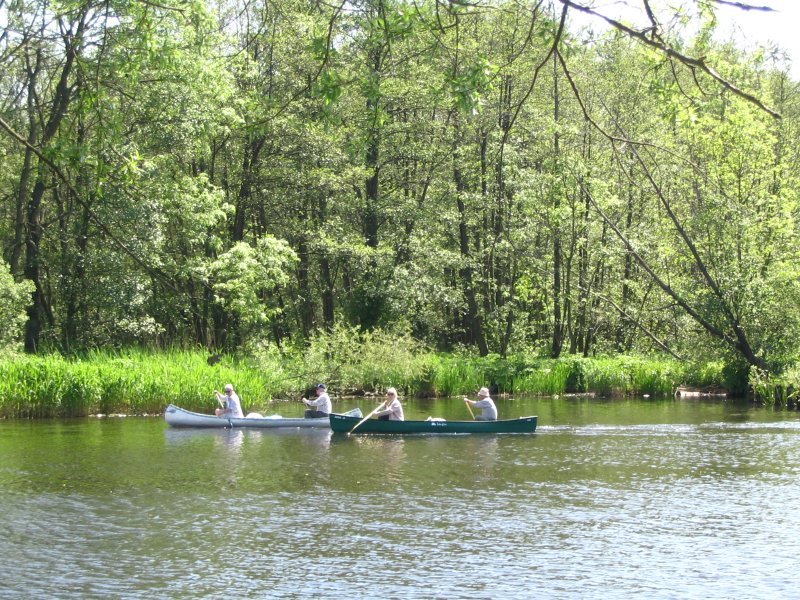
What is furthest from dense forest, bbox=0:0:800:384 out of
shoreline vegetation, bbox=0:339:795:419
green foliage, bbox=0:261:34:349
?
shoreline vegetation, bbox=0:339:795:419

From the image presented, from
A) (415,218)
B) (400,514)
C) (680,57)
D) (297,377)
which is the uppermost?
(415,218)

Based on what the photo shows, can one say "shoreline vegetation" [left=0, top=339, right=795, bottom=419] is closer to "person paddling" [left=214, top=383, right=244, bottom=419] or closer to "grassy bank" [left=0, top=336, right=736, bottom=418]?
"grassy bank" [left=0, top=336, right=736, bottom=418]

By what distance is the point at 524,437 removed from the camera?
2194 cm

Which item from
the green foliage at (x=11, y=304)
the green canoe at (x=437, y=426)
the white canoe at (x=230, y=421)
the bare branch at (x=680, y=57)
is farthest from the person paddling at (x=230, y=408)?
the bare branch at (x=680, y=57)

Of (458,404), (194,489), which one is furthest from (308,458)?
(458,404)

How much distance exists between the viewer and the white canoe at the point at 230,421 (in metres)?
23.5

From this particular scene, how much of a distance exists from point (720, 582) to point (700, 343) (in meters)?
21.8

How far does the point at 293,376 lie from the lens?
30578 mm

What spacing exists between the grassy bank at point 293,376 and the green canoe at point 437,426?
5.12 metres

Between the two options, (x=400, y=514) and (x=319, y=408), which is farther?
(x=319, y=408)

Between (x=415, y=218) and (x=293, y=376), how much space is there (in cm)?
861

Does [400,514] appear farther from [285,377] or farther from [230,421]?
[285,377]

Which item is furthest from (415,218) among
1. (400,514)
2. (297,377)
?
(400,514)

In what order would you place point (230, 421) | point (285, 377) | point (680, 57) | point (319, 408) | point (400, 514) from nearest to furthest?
point (680, 57) → point (400, 514) → point (230, 421) → point (319, 408) → point (285, 377)
